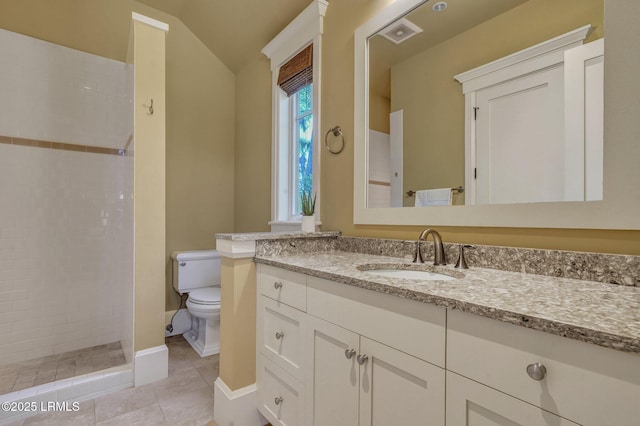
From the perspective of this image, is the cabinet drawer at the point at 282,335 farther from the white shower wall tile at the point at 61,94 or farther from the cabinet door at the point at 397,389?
the white shower wall tile at the point at 61,94

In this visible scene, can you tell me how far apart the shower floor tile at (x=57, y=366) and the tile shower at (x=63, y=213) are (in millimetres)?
10

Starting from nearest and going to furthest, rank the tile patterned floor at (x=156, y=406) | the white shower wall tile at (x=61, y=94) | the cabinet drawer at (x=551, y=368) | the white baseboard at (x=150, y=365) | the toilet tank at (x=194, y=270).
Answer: the cabinet drawer at (x=551, y=368), the tile patterned floor at (x=156, y=406), the white baseboard at (x=150, y=365), the white shower wall tile at (x=61, y=94), the toilet tank at (x=194, y=270)

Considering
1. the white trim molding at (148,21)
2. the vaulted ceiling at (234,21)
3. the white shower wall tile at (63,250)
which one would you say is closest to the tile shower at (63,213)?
the white shower wall tile at (63,250)

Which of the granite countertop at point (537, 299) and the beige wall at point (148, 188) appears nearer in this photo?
the granite countertop at point (537, 299)

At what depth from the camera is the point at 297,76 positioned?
7.54 feet

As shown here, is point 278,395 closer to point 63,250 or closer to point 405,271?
point 405,271

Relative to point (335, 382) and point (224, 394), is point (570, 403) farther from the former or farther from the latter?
point (224, 394)

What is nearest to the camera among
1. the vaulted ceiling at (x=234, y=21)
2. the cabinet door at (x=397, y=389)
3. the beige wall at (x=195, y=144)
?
the cabinet door at (x=397, y=389)

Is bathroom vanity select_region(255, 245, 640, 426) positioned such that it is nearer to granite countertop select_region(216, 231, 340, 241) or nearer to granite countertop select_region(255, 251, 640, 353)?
granite countertop select_region(255, 251, 640, 353)

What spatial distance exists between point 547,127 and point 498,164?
0.64 ft

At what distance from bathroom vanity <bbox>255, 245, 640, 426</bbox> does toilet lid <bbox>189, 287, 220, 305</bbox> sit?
1021 millimetres

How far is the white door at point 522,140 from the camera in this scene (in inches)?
40.5

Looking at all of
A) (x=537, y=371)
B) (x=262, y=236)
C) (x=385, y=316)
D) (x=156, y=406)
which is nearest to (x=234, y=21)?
(x=262, y=236)

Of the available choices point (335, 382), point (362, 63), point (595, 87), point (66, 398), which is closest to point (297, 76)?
point (362, 63)
